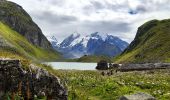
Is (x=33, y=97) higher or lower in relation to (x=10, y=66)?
lower

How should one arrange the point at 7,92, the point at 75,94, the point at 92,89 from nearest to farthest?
the point at 7,92, the point at 75,94, the point at 92,89

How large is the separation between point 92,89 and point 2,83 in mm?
17062

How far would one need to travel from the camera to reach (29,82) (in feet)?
76.3

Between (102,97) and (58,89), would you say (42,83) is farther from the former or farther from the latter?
(102,97)

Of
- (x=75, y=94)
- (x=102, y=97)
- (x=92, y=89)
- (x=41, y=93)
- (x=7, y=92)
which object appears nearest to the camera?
(x=7, y=92)

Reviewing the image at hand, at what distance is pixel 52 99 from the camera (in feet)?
79.7

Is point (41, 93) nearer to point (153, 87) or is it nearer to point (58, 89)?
point (58, 89)

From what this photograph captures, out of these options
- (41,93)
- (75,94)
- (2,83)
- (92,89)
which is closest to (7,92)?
(2,83)

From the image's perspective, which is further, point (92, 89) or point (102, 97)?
point (92, 89)

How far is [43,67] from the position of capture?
25.0 meters

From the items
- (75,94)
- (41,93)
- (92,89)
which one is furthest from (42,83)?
(92,89)

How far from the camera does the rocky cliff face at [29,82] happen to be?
2227cm

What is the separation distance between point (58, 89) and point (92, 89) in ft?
45.4

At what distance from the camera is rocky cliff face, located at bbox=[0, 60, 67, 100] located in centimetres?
2227
